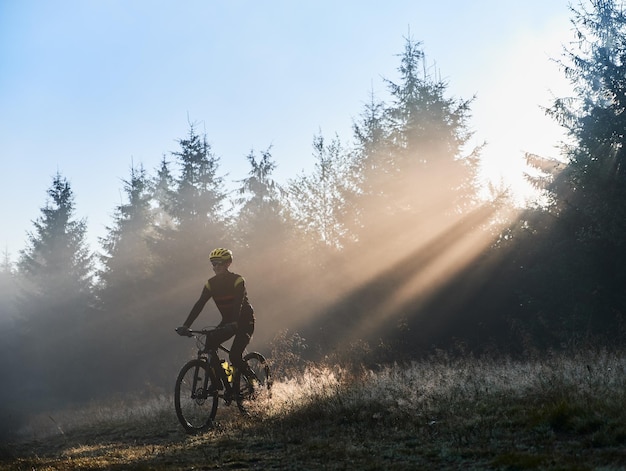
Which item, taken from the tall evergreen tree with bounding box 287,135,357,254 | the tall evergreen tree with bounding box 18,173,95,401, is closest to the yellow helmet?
the tall evergreen tree with bounding box 287,135,357,254

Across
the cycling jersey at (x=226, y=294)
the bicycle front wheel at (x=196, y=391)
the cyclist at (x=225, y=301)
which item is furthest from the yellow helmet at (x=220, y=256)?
the bicycle front wheel at (x=196, y=391)

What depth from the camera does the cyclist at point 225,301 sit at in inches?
343

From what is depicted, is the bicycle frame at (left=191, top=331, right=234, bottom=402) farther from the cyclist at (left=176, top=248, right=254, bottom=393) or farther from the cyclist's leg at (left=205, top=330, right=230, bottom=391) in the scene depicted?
the cyclist at (left=176, top=248, right=254, bottom=393)

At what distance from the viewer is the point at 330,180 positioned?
29.6 m

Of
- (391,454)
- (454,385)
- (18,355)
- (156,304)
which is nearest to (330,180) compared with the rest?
(156,304)

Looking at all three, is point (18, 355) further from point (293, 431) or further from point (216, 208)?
point (293, 431)

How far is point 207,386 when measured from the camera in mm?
8625

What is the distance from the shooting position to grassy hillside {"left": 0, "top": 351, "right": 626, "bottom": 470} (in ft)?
17.2

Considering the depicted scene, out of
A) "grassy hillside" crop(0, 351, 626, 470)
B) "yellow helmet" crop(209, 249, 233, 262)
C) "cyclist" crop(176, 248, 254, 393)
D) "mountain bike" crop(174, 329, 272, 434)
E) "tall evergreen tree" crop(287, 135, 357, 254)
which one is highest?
"tall evergreen tree" crop(287, 135, 357, 254)

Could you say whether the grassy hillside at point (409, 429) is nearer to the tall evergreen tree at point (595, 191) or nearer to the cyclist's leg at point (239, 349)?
the cyclist's leg at point (239, 349)

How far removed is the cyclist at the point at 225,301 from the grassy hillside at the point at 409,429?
1.27 m

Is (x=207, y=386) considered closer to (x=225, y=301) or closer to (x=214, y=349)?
(x=214, y=349)

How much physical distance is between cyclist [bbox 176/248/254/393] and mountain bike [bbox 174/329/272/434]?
0.17m

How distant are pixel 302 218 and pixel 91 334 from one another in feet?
53.2
